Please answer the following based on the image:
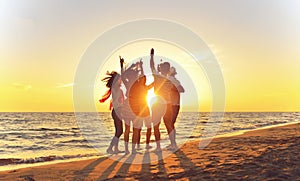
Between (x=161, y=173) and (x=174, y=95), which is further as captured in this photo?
(x=174, y=95)

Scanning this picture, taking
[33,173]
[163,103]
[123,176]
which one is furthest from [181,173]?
[163,103]

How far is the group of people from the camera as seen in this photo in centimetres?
935

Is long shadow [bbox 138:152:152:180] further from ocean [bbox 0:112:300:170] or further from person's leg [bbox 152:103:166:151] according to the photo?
ocean [bbox 0:112:300:170]

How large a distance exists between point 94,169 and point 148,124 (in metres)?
2.97

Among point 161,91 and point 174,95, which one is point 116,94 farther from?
point 174,95

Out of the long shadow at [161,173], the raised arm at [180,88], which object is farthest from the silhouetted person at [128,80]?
the long shadow at [161,173]

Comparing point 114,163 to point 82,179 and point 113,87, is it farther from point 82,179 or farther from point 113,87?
point 113,87

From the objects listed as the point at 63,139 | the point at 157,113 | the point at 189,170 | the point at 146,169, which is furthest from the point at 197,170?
the point at 63,139

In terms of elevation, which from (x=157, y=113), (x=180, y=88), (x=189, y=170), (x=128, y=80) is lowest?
(x=189, y=170)

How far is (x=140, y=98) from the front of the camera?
367 inches

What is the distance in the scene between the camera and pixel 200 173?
5.64m

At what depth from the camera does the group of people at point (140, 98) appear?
A: 30.7 feet

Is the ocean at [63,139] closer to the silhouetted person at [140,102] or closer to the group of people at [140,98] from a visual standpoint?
the group of people at [140,98]

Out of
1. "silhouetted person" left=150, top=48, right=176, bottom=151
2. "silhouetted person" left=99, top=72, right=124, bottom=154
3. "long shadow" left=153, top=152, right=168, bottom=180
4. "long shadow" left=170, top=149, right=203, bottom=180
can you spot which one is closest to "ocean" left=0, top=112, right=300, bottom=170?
"silhouetted person" left=99, top=72, right=124, bottom=154
